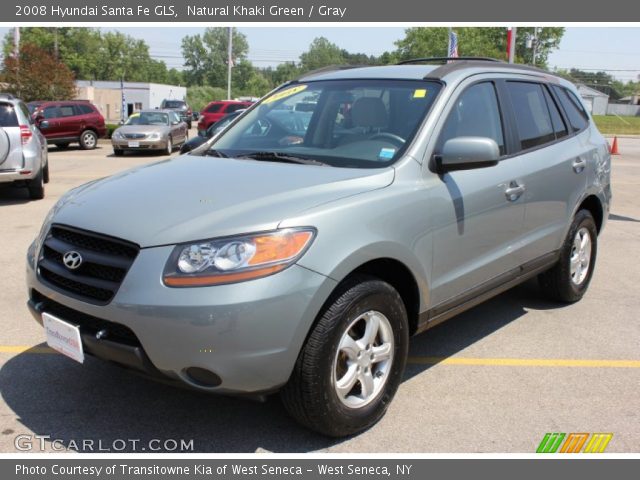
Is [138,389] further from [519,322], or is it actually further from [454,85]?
[519,322]

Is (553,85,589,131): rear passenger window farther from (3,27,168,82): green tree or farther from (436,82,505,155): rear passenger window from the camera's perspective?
(3,27,168,82): green tree

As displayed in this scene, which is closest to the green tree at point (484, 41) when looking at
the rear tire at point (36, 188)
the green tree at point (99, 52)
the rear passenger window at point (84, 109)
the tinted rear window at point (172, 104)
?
the tinted rear window at point (172, 104)

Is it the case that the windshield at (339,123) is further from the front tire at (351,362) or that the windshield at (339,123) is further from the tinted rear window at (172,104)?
the tinted rear window at (172,104)

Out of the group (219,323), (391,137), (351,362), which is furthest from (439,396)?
(219,323)

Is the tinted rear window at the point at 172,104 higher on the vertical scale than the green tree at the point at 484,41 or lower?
lower

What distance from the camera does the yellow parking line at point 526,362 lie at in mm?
4242

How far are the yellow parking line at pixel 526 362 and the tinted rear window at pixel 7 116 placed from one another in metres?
8.30

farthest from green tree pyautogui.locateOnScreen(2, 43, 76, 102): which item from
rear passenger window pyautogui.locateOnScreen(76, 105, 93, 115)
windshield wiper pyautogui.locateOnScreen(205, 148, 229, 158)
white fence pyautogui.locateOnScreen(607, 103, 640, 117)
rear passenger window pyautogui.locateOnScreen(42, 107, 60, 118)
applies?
white fence pyautogui.locateOnScreen(607, 103, 640, 117)

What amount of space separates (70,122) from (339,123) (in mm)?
19128

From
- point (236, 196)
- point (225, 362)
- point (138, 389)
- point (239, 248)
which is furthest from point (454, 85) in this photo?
point (138, 389)

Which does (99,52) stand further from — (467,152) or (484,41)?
(467,152)

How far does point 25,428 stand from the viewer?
3.30 metres

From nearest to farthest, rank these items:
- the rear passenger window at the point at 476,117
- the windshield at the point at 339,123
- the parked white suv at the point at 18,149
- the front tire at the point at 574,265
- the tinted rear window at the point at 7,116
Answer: the windshield at the point at 339,123, the rear passenger window at the point at 476,117, the front tire at the point at 574,265, the parked white suv at the point at 18,149, the tinted rear window at the point at 7,116

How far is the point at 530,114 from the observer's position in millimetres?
4707
